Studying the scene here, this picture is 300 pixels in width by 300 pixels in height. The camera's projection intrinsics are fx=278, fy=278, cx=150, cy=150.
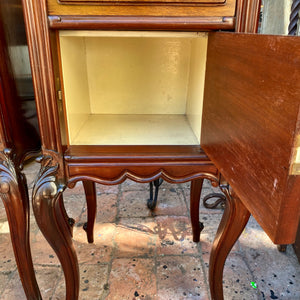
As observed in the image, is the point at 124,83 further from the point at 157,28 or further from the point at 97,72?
the point at 157,28

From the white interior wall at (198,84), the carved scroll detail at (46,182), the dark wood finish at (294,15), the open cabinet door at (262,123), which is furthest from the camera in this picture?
the dark wood finish at (294,15)

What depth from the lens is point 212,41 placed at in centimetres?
72

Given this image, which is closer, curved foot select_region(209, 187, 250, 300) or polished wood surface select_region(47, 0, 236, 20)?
polished wood surface select_region(47, 0, 236, 20)

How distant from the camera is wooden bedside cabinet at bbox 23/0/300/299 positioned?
0.45 meters

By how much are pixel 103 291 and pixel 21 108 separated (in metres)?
0.76

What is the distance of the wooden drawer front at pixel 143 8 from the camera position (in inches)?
26.3

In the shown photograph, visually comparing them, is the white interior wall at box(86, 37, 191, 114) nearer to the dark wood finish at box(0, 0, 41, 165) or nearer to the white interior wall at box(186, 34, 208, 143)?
the white interior wall at box(186, 34, 208, 143)

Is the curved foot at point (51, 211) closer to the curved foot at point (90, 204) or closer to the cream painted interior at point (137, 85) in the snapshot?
the cream painted interior at point (137, 85)

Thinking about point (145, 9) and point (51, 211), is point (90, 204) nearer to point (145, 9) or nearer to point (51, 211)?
point (51, 211)

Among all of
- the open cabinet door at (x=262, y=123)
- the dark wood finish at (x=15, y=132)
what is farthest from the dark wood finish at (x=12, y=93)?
the open cabinet door at (x=262, y=123)

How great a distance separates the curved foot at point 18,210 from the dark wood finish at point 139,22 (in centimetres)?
36

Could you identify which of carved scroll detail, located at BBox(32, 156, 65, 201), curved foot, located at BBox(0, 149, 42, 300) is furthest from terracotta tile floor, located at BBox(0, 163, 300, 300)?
carved scroll detail, located at BBox(32, 156, 65, 201)

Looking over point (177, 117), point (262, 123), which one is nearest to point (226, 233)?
point (262, 123)

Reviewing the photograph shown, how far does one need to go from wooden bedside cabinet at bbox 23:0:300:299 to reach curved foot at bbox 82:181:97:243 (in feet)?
1.05
